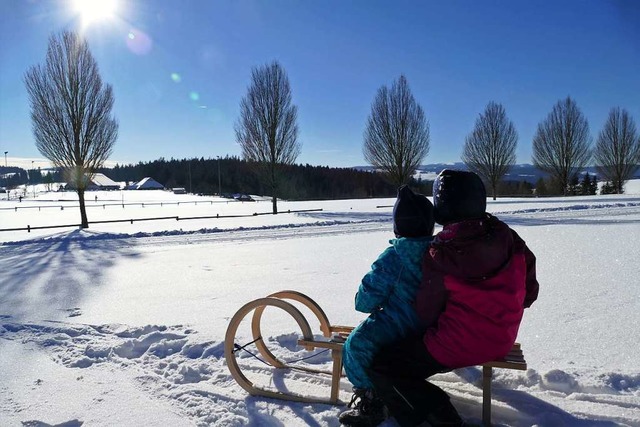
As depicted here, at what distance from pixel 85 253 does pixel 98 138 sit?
35.8 ft

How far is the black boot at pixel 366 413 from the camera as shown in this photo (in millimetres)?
2842

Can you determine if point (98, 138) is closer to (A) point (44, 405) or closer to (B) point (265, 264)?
(B) point (265, 264)

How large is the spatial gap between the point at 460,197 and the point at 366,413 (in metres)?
1.54

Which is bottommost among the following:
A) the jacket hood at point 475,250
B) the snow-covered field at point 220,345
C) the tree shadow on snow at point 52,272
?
the tree shadow on snow at point 52,272

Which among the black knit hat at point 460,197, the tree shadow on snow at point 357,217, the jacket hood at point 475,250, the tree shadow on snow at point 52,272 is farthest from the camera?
the tree shadow on snow at point 357,217

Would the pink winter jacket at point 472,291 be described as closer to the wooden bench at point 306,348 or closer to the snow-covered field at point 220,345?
the wooden bench at point 306,348

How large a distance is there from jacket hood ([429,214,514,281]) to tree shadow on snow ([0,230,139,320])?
5.33 metres

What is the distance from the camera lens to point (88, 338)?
474 cm

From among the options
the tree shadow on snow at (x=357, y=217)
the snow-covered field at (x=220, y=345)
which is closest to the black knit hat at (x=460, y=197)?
the snow-covered field at (x=220, y=345)

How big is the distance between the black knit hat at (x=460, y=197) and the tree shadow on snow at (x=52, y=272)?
17.5 ft

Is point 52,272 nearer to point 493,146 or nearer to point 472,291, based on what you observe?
point 472,291

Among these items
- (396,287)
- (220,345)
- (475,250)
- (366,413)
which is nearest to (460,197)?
(475,250)

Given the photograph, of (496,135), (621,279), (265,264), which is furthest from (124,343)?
(496,135)

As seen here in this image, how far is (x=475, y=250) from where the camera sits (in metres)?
2.31
